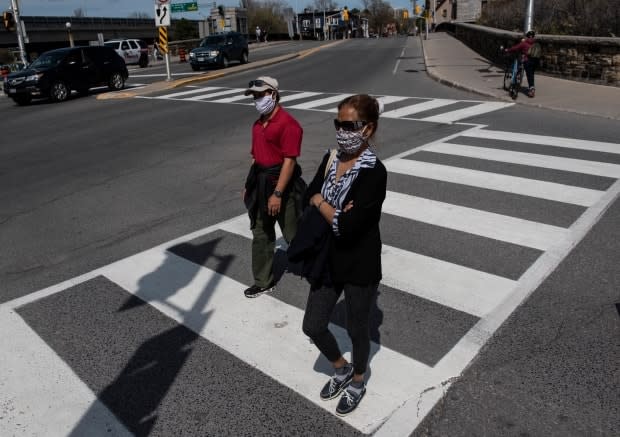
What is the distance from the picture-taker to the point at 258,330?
443 cm

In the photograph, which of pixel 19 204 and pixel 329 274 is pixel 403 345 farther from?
pixel 19 204

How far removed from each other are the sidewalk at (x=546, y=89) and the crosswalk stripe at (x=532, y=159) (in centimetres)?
401

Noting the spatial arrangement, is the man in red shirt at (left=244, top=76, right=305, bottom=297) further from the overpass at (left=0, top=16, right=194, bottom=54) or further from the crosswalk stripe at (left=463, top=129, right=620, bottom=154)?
the overpass at (left=0, top=16, right=194, bottom=54)

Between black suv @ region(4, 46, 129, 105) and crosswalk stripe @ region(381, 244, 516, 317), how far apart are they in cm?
1839

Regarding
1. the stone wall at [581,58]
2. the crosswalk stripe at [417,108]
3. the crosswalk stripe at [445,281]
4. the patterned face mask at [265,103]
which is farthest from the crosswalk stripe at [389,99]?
A: the patterned face mask at [265,103]

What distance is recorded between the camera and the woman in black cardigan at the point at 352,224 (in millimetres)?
2918

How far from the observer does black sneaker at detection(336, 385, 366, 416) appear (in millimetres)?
3361

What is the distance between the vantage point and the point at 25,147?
39.7 feet

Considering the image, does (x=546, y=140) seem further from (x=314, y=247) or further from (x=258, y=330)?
(x=314, y=247)

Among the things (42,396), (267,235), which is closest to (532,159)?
(267,235)

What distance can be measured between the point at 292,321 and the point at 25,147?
33.0 feet

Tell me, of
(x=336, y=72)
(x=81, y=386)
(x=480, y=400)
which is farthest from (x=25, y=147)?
(x=336, y=72)

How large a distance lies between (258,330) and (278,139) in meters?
1.58

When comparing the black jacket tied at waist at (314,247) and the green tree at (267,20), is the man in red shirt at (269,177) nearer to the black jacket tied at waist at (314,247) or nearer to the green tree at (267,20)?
the black jacket tied at waist at (314,247)
